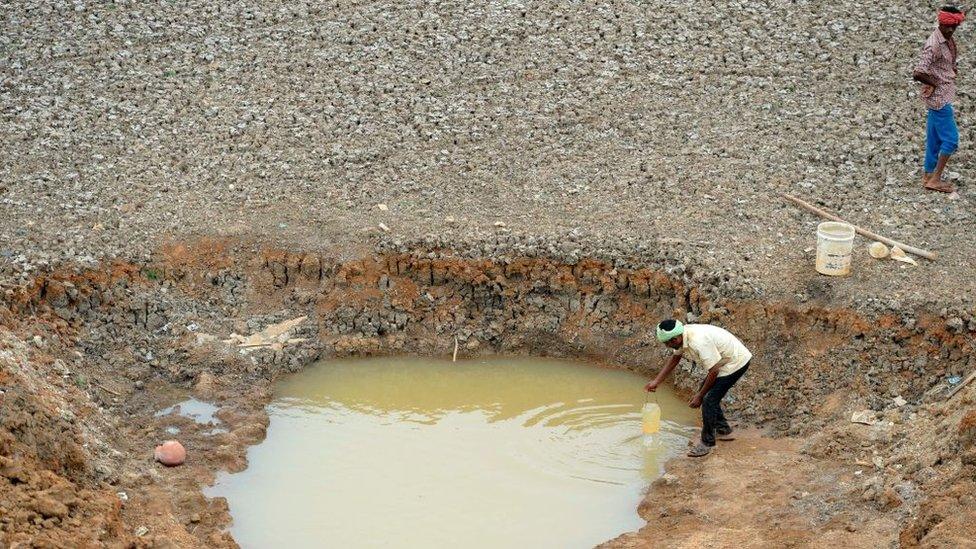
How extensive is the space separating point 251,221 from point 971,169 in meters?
6.00

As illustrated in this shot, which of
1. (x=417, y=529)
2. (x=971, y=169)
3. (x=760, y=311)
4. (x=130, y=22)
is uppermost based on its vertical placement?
(x=130, y=22)

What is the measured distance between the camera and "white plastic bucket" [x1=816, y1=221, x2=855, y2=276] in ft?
28.7

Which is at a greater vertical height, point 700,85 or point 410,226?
point 700,85

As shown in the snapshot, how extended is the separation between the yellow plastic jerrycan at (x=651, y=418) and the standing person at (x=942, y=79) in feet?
11.1

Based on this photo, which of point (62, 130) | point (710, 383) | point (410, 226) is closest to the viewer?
point (710, 383)

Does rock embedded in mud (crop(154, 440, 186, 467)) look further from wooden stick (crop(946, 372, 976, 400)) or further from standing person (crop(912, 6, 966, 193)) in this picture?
standing person (crop(912, 6, 966, 193))

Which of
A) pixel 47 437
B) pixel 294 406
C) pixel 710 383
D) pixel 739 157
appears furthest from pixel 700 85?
pixel 47 437

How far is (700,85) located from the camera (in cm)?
1127

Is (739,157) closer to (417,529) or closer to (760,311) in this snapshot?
(760,311)

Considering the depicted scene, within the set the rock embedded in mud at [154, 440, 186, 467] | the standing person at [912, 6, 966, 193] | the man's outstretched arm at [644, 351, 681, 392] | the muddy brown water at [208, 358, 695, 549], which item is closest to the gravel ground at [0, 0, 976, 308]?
the standing person at [912, 6, 966, 193]

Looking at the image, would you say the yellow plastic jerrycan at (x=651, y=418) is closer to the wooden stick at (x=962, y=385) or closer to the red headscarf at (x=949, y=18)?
the wooden stick at (x=962, y=385)

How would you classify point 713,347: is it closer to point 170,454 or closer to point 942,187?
point 942,187

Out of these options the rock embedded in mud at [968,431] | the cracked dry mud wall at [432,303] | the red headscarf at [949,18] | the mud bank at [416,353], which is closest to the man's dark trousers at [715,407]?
the mud bank at [416,353]

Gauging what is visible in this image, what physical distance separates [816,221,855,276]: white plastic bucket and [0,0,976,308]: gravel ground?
11 centimetres
